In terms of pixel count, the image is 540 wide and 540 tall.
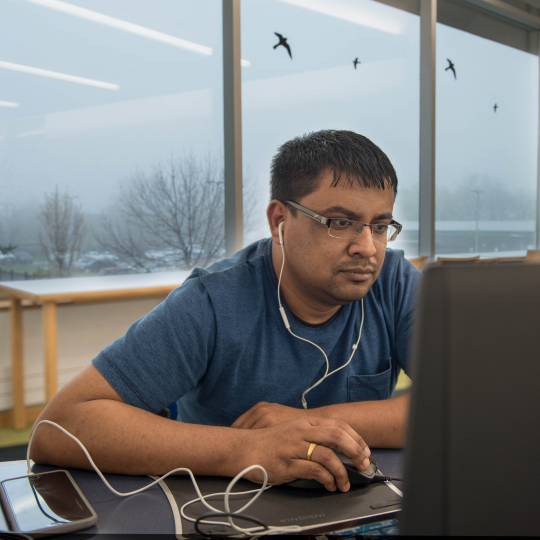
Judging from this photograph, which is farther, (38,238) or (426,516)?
(38,238)

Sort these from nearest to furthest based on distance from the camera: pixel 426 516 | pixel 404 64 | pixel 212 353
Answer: pixel 426 516 < pixel 212 353 < pixel 404 64

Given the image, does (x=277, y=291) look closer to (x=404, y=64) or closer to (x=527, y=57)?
(x=404, y=64)

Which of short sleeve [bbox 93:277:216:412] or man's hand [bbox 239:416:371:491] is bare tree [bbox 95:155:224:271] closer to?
short sleeve [bbox 93:277:216:412]

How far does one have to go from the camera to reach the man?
871mm

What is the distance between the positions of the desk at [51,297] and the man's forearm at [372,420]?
5.88 ft

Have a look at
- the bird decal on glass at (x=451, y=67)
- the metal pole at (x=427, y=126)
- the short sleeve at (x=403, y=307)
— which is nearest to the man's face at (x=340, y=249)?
the short sleeve at (x=403, y=307)

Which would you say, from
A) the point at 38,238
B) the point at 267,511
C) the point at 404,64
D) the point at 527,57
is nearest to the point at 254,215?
the point at 38,238

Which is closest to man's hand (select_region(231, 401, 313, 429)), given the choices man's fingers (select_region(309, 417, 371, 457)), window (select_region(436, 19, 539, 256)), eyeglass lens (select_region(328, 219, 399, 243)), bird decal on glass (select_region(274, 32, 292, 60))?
man's fingers (select_region(309, 417, 371, 457))

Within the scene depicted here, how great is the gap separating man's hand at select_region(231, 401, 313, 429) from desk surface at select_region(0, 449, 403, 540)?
0.16m

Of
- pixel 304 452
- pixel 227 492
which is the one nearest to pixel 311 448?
pixel 304 452

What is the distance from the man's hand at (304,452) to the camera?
2.43 ft

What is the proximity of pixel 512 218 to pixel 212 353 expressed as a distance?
5.34 m

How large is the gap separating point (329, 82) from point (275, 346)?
3.13 meters

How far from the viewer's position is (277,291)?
1153mm
